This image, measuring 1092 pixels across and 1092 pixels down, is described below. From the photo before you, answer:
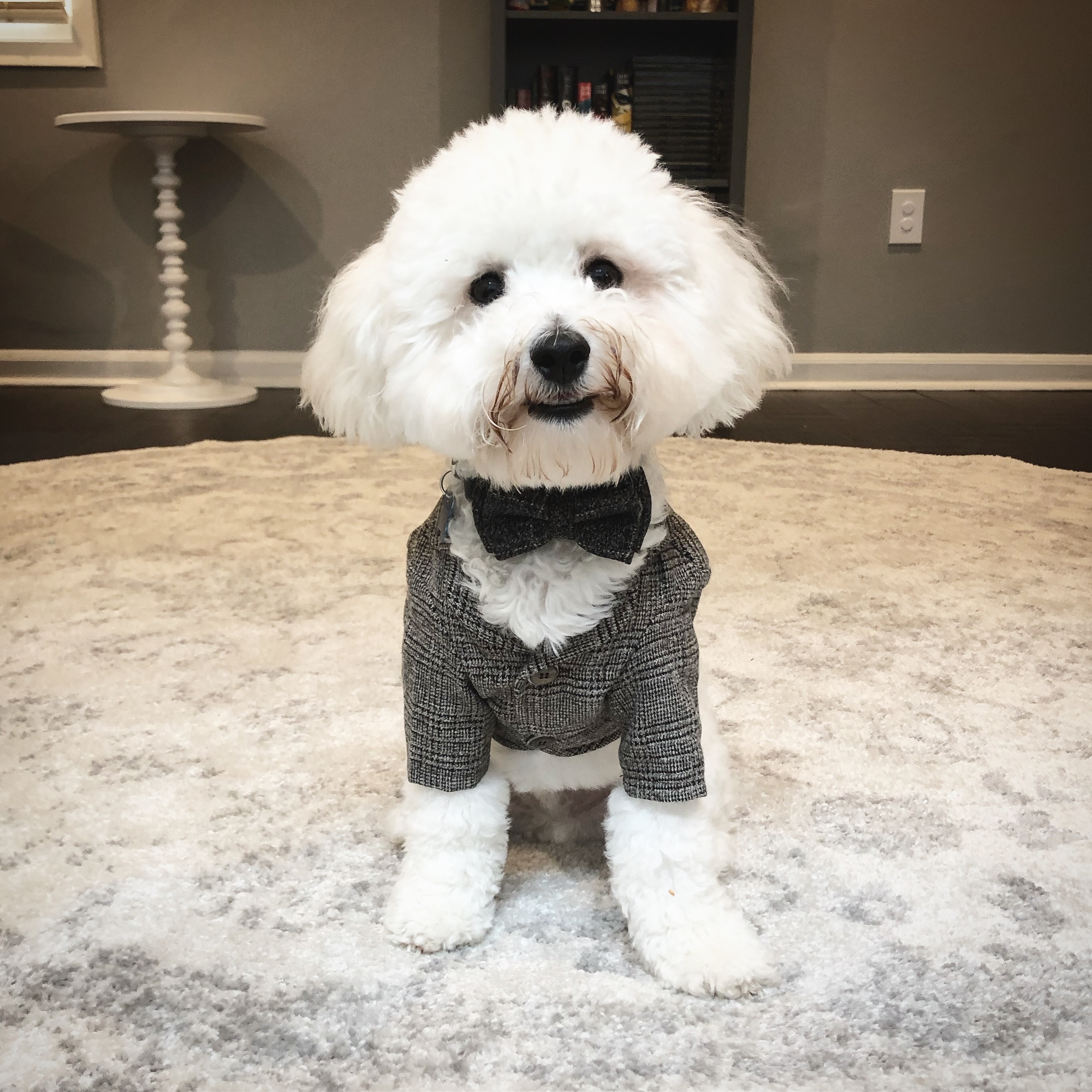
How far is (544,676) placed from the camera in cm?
86

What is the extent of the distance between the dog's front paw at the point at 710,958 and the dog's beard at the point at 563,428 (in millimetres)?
357

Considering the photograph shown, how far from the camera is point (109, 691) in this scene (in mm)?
1349

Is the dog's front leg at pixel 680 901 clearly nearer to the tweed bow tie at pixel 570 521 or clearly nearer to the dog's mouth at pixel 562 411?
the tweed bow tie at pixel 570 521

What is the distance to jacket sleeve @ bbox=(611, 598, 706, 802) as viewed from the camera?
33.6 inches

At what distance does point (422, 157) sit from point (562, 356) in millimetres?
3163

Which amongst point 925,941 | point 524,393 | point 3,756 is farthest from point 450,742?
point 3,756

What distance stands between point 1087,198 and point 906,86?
2.58 ft

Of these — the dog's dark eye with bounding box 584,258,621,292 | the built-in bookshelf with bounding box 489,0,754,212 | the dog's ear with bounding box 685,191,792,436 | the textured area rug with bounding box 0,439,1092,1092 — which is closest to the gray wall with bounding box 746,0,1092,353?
the built-in bookshelf with bounding box 489,0,754,212

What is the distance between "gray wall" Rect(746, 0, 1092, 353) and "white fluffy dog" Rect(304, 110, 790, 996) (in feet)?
10.1

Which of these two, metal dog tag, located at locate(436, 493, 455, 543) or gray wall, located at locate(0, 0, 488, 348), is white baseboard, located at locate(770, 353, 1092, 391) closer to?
gray wall, located at locate(0, 0, 488, 348)

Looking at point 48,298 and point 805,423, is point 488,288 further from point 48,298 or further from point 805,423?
point 48,298

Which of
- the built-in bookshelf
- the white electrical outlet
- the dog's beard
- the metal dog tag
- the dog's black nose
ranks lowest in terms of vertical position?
the metal dog tag

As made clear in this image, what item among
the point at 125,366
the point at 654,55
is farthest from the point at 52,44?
the point at 654,55

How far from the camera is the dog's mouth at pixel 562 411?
0.78m
